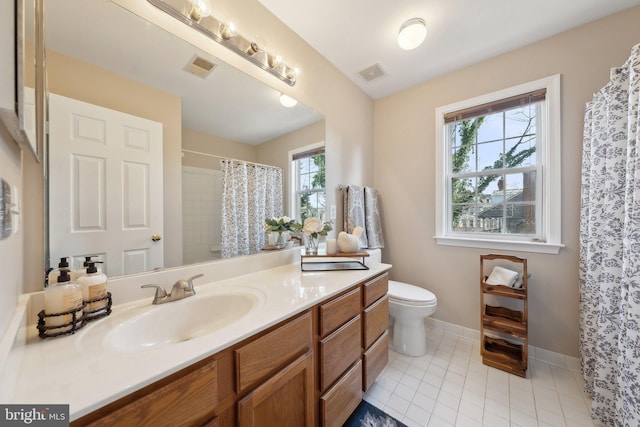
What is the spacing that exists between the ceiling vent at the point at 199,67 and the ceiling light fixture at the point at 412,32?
4.08 ft

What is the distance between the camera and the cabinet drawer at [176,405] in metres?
0.47

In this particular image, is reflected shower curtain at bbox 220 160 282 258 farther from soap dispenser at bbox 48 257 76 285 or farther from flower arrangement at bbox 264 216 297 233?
soap dispenser at bbox 48 257 76 285

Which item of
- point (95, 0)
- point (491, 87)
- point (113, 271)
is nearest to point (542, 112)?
A: point (491, 87)

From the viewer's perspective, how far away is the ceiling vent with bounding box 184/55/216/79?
1104mm

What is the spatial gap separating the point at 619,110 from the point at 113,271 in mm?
2482

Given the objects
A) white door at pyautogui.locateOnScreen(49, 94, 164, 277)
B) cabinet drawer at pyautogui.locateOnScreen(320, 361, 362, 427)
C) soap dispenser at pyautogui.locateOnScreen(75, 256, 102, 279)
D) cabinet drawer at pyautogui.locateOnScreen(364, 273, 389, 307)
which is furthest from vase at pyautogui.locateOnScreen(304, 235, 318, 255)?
soap dispenser at pyautogui.locateOnScreen(75, 256, 102, 279)

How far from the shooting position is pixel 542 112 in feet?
5.59

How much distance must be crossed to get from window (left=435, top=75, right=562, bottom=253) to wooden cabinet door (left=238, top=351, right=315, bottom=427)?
1.72 metres

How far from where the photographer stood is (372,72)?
2018 millimetres

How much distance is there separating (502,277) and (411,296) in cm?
70

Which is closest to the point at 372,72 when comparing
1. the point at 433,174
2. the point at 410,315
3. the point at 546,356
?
the point at 433,174

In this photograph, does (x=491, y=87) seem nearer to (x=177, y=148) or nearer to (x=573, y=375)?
(x=573, y=375)

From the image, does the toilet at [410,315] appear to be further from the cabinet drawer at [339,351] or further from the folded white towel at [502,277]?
the cabinet drawer at [339,351]

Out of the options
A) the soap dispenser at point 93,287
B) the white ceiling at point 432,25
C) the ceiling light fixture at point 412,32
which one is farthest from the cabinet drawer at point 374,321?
the white ceiling at point 432,25
